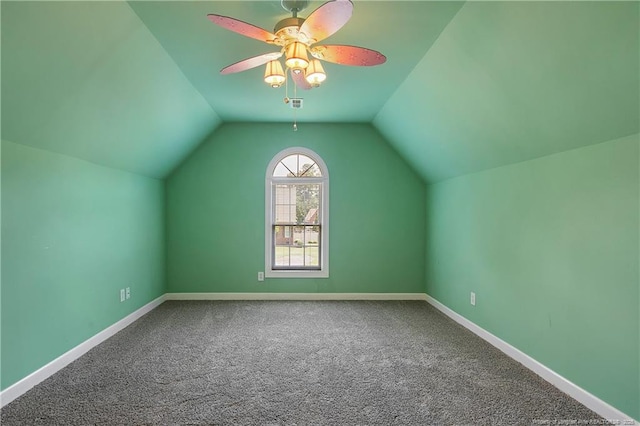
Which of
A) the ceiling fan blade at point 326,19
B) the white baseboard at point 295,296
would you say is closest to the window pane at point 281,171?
the white baseboard at point 295,296

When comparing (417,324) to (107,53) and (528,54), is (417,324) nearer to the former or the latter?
(528,54)

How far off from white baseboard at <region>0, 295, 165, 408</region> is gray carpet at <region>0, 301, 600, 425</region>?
59mm

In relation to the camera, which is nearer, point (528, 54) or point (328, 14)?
point (328, 14)

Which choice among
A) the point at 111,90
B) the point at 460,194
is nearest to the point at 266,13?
the point at 111,90

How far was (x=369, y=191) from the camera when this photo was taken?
15.5ft

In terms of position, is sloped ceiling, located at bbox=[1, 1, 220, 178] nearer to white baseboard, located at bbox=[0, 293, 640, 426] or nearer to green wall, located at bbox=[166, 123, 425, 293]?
green wall, located at bbox=[166, 123, 425, 293]

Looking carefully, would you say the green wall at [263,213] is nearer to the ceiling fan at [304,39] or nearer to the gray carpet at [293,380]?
the gray carpet at [293,380]

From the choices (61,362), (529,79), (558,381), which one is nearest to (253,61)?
(529,79)

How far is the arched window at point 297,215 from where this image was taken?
471cm

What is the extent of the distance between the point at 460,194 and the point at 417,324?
156 centimetres

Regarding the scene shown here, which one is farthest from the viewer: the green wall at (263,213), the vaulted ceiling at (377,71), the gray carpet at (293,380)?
the green wall at (263,213)

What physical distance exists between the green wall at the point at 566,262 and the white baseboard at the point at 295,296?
1.20 m

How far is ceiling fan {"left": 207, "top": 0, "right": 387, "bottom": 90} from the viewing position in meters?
1.56

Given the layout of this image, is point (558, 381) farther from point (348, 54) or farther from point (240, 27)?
point (240, 27)
